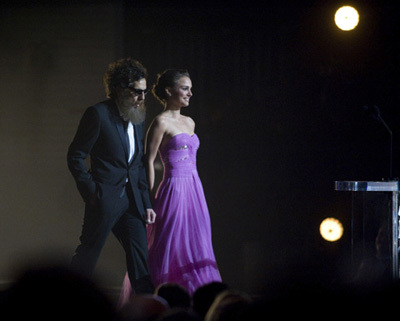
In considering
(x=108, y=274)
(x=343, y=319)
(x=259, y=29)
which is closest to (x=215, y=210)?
(x=108, y=274)

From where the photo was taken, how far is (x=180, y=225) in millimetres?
4266

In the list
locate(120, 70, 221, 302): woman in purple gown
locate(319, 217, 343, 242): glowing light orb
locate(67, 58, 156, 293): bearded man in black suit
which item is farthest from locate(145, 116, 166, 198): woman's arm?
locate(319, 217, 343, 242): glowing light orb

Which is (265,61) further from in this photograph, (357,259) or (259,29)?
(357,259)

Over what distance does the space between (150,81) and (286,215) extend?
4.97 ft

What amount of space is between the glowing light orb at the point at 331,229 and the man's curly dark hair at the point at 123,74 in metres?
1.92

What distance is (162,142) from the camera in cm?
432

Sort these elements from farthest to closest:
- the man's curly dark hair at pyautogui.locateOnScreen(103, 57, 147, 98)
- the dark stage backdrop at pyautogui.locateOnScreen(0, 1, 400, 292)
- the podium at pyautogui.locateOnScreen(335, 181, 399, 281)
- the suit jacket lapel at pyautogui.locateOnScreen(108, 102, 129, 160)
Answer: the dark stage backdrop at pyautogui.locateOnScreen(0, 1, 400, 292) < the man's curly dark hair at pyautogui.locateOnScreen(103, 57, 147, 98) < the suit jacket lapel at pyautogui.locateOnScreen(108, 102, 129, 160) < the podium at pyautogui.locateOnScreen(335, 181, 399, 281)

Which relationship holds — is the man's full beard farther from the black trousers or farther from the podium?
the podium

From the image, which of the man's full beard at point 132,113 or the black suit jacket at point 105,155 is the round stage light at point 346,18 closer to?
the man's full beard at point 132,113

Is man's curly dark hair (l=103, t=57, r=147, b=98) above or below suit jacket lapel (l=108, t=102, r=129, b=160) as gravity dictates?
above

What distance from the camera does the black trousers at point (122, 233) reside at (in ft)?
12.8

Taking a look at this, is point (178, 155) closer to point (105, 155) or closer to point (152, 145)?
point (152, 145)

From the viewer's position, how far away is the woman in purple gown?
420cm

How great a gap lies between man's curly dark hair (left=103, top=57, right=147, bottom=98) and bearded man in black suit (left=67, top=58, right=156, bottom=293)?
0.08 m
